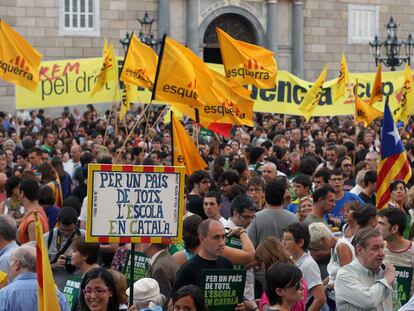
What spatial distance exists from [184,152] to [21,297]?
6128mm

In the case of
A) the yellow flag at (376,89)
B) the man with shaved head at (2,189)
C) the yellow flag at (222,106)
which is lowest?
the man with shaved head at (2,189)

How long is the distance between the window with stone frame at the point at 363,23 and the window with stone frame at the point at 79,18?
9.76 meters

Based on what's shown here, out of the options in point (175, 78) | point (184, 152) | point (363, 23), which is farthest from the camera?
point (363, 23)

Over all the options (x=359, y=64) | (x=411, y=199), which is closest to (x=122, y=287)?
(x=411, y=199)

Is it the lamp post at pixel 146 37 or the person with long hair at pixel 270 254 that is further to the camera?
the lamp post at pixel 146 37

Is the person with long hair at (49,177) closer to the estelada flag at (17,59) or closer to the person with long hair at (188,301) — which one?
the estelada flag at (17,59)

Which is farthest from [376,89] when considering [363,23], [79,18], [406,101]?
[363,23]

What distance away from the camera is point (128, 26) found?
36406 mm

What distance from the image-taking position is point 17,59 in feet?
61.3

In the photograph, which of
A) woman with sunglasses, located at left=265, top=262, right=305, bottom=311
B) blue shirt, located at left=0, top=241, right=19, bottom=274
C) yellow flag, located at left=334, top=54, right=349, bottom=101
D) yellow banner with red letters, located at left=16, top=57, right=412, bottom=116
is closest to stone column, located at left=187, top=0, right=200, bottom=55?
yellow banner with red letters, located at left=16, top=57, right=412, bottom=116

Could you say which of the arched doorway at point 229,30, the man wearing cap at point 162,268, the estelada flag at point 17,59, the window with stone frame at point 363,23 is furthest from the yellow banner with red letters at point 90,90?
the window with stone frame at point 363,23

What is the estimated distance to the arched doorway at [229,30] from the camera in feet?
125

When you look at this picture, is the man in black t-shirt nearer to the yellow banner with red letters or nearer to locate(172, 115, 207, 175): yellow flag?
locate(172, 115, 207, 175): yellow flag

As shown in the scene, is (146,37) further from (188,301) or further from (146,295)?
(188,301)
